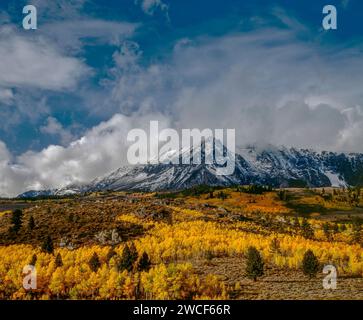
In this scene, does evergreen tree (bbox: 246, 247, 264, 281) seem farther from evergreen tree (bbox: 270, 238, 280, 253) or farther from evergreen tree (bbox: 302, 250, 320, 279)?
evergreen tree (bbox: 270, 238, 280, 253)

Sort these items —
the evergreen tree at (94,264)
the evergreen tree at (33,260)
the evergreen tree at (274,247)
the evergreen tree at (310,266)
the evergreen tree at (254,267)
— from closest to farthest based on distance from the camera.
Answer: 1. the evergreen tree at (254,267)
2. the evergreen tree at (310,266)
3. the evergreen tree at (94,264)
4. the evergreen tree at (33,260)
5. the evergreen tree at (274,247)

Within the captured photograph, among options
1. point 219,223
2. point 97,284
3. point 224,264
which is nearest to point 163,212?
point 219,223

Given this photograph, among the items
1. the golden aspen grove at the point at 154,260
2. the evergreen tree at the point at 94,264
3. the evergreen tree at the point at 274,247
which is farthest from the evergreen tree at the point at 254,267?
the evergreen tree at the point at 94,264

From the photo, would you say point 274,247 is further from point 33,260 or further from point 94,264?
point 33,260

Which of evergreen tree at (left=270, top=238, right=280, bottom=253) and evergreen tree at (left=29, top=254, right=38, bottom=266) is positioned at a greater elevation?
evergreen tree at (left=270, top=238, right=280, bottom=253)

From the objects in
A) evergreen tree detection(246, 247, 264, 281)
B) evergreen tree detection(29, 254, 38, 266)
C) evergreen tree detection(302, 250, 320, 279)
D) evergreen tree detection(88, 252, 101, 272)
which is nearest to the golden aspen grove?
evergreen tree detection(88, 252, 101, 272)

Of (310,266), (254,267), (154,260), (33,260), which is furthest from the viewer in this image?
(154,260)

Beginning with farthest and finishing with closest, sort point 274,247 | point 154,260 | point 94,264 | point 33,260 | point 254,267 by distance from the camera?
point 274,247
point 154,260
point 33,260
point 94,264
point 254,267

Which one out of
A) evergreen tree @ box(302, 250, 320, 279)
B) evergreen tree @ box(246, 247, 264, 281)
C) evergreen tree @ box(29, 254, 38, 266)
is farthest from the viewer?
evergreen tree @ box(29, 254, 38, 266)

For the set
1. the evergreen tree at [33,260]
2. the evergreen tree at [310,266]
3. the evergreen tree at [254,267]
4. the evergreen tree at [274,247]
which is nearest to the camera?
the evergreen tree at [254,267]

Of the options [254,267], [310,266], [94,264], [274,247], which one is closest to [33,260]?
[94,264]

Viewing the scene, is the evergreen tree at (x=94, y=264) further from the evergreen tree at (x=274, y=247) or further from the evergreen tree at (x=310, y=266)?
the evergreen tree at (x=274, y=247)

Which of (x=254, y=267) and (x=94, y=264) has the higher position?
(x=94, y=264)
